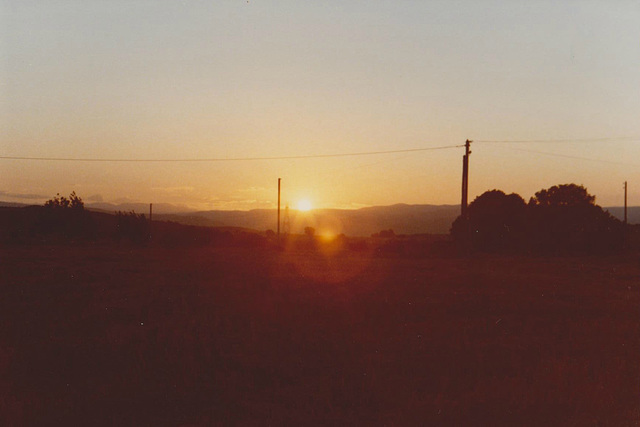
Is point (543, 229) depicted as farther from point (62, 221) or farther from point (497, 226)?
point (62, 221)

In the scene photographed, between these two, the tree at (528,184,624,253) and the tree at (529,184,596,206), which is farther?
the tree at (529,184,596,206)

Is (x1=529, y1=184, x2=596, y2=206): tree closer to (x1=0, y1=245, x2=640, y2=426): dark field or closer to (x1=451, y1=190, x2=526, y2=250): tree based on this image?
(x1=451, y1=190, x2=526, y2=250): tree

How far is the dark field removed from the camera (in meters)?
7.55

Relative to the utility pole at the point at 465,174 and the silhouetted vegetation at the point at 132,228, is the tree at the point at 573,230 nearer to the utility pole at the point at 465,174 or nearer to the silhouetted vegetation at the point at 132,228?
the utility pole at the point at 465,174

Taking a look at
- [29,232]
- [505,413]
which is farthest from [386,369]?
[29,232]

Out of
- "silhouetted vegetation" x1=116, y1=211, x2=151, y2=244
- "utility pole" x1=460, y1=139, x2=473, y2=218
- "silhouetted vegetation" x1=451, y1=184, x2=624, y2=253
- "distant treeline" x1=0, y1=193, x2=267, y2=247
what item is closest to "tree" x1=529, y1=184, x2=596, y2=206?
"silhouetted vegetation" x1=451, y1=184, x2=624, y2=253

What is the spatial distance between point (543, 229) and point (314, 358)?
4636 cm

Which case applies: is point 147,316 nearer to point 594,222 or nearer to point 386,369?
point 386,369

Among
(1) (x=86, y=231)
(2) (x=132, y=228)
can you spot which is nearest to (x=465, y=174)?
(2) (x=132, y=228)

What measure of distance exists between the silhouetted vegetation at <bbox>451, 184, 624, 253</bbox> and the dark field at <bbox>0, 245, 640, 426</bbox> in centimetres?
3385

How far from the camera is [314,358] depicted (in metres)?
10.2

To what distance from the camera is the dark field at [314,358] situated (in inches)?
297

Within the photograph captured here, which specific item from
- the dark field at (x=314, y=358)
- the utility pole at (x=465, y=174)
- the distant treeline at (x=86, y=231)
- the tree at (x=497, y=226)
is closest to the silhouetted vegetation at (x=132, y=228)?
the distant treeline at (x=86, y=231)

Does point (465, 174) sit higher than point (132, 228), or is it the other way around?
point (465, 174)
